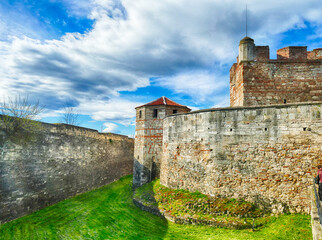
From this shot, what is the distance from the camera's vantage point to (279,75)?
36.9 feet

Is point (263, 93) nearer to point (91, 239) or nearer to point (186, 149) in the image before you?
point (186, 149)

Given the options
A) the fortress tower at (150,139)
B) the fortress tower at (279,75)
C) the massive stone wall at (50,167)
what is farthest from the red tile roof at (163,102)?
the fortress tower at (279,75)

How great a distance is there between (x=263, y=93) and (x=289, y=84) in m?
1.40

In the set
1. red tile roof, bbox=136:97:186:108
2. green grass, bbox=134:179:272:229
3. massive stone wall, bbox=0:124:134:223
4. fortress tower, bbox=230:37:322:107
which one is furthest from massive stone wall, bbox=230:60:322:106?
massive stone wall, bbox=0:124:134:223

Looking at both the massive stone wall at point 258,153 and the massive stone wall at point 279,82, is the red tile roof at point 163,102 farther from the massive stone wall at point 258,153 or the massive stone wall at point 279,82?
the massive stone wall at point 279,82

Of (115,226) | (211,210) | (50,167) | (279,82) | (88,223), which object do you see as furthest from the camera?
(50,167)

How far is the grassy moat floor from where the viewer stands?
716 cm

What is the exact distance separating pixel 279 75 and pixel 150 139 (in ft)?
32.4

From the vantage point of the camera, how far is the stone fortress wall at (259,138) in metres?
7.83

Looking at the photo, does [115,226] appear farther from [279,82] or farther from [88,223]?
[279,82]

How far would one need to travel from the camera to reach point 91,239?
8195 mm

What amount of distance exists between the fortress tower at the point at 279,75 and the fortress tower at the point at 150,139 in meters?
6.81

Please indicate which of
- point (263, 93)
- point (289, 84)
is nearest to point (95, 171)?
point (263, 93)

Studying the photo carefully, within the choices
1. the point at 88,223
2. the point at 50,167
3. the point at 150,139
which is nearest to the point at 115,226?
the point at 88,223
